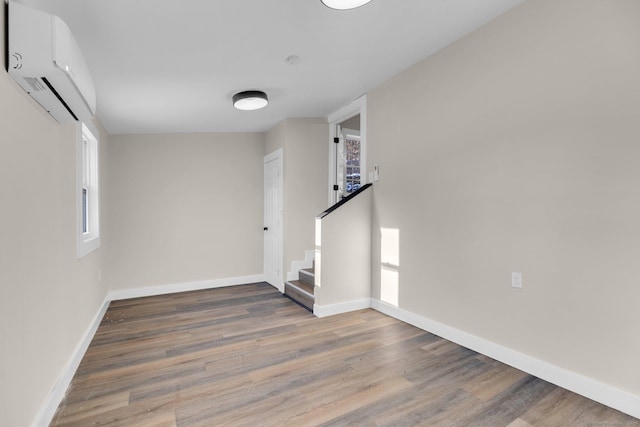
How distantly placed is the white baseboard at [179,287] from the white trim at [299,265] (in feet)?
2.95

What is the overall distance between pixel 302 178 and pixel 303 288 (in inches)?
59.3

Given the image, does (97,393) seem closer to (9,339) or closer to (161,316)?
(9,339)

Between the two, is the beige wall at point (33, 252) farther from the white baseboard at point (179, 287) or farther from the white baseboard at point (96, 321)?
the white baseboard at point (179, 287)

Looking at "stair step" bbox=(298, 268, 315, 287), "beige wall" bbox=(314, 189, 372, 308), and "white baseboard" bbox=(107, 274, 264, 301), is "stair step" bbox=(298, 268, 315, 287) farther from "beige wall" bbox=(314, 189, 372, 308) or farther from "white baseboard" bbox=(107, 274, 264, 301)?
"white baseboard" bbox=(107, 274, 264, 301)

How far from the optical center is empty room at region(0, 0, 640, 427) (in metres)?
1.78

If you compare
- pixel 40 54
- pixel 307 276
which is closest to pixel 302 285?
pixel 307 276

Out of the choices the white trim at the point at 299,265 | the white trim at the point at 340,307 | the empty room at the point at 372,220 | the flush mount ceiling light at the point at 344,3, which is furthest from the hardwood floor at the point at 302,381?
the flush mount ceiling light at the point at 344,3

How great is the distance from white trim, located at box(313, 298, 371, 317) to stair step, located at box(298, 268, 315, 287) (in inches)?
24.7

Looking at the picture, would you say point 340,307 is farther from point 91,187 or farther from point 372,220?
point 91,187

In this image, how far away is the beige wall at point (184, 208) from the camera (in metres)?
4.41

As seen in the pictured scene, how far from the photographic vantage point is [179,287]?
467 cm

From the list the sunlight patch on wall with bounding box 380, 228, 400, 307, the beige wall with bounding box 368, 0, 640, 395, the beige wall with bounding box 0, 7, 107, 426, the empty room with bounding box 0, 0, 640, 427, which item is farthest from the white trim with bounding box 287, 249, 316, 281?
the beige wall with bounding box 0, 7, 107, 426

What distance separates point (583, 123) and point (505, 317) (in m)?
1.40

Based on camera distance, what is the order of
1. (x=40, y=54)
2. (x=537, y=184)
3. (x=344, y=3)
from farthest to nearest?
(x=537, y=184)
(x=344, y=3)
(x=40, y=54)
